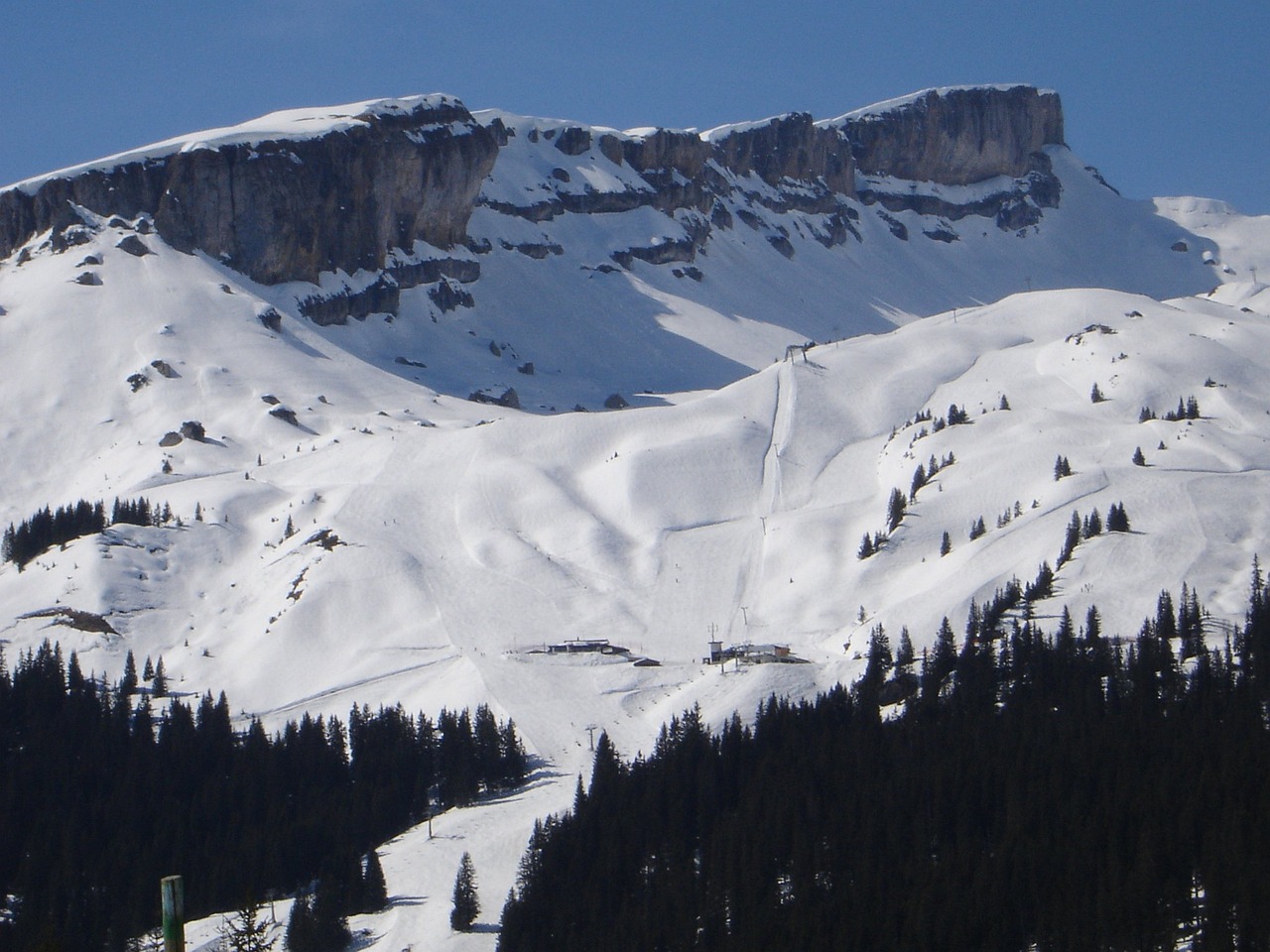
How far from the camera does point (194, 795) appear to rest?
9294cm

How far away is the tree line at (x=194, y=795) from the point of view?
82812mm

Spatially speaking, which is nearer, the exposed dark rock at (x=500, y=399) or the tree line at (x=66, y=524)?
the tree line at (x=66, y=524)

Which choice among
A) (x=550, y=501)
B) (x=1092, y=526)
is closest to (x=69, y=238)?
(x=550, y=501)

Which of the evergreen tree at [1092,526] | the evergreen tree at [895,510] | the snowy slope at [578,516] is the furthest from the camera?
the evergreen tree at [895,510]

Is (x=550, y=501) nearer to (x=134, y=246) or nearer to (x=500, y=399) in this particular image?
(x=500, y=399)

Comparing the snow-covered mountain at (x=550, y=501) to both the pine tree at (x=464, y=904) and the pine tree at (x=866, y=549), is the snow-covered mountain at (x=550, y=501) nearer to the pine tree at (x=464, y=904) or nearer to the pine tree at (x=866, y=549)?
the pine tree at (x=866, y=549)

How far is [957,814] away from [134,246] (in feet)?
434

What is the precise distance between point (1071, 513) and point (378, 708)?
42.6 m

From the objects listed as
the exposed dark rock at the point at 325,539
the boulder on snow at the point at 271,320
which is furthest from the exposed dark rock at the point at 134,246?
the exposed dark rock at the point at 325,539

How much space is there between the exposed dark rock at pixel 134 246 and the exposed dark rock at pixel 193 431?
4241 cm

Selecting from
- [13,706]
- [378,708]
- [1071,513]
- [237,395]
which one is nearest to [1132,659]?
[1071,513]

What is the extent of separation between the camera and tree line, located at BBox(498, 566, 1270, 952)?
6625 cm

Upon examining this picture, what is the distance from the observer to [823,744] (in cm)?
8612

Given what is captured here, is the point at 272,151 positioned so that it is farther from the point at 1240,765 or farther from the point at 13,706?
the point at 1240,765
